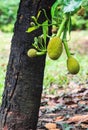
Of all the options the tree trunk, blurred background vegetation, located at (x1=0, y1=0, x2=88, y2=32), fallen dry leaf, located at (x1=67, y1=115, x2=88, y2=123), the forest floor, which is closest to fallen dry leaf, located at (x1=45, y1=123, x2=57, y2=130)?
the forest floor

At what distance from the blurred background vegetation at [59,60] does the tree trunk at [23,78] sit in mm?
354

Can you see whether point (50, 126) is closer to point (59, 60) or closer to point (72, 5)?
point (72, 5)

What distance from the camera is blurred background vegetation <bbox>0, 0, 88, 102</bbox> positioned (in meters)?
4.45

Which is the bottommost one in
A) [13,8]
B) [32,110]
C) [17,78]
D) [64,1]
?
[32,110]

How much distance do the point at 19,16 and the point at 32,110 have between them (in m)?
0.48

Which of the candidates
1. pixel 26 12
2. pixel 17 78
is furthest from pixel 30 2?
pixel 17 78

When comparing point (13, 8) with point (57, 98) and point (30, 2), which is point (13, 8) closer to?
point (57, 98)

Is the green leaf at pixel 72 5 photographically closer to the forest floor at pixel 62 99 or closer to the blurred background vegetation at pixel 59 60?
the blurred background vegetation at pixel 59 60

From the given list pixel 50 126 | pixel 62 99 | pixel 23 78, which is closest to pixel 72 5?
pixel 23 78

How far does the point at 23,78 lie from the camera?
2076 mm

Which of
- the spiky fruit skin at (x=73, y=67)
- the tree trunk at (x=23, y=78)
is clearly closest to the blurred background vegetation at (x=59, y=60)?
the tree trunk at (x=23, y=78)

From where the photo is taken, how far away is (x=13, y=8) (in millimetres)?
10211

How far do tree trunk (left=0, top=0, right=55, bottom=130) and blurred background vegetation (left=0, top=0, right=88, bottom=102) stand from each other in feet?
1.16

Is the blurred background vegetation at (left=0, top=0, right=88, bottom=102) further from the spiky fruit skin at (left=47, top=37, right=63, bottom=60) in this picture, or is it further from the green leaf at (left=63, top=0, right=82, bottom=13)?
the spiky fruit skin at (left=47, top=37, right=63, bottom=60)
